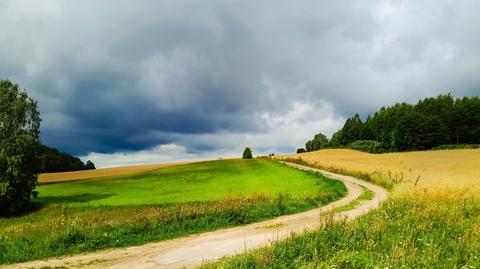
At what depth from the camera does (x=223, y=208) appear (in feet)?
83.0

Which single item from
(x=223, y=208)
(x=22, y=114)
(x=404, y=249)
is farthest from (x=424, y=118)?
(x=404, y=249)

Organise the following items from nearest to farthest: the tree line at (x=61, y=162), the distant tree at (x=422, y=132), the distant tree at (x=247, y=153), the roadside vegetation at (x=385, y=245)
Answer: the roadside vegetation at (x=385, y=245) < the distant tree at (x=247, y=153) < the tree line at (x=61, y=162) < the distant tree at (x=422, y=132)

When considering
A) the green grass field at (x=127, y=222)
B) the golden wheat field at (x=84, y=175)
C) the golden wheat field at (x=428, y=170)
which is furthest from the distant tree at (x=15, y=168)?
the golden wheat field at (x=428, y=170)

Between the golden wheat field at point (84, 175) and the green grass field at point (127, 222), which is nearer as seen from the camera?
the green grass field at point (127, 222)

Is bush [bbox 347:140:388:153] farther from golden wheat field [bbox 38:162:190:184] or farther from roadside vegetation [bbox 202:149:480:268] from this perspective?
roadside vegetation [bbox 202:149:480:268]

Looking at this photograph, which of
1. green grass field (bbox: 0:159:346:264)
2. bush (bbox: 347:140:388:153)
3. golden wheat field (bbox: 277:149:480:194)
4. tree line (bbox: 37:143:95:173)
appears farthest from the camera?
bush (bbox: 347:140:388:153)

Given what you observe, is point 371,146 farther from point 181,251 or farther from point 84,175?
point 181,251

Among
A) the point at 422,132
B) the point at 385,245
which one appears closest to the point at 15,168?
the point at 385,245

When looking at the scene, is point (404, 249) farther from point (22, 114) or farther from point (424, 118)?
point (424, 118)

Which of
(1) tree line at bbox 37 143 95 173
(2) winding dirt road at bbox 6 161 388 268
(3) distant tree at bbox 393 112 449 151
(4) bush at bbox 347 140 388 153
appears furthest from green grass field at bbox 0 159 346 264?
(4) bush at bbox 347 140 388 153

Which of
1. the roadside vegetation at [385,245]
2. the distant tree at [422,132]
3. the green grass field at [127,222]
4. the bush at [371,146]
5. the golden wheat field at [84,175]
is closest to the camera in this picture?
the roadside vegetation at [385,245]

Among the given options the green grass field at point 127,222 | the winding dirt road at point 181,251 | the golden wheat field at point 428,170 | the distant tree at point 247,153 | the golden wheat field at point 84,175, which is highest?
the distant tree at point 247,153

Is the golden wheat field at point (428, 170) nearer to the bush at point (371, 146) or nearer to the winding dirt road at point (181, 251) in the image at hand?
the winding dirt road at point (181, 251)

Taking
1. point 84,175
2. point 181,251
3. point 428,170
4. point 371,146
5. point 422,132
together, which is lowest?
point 181,251
